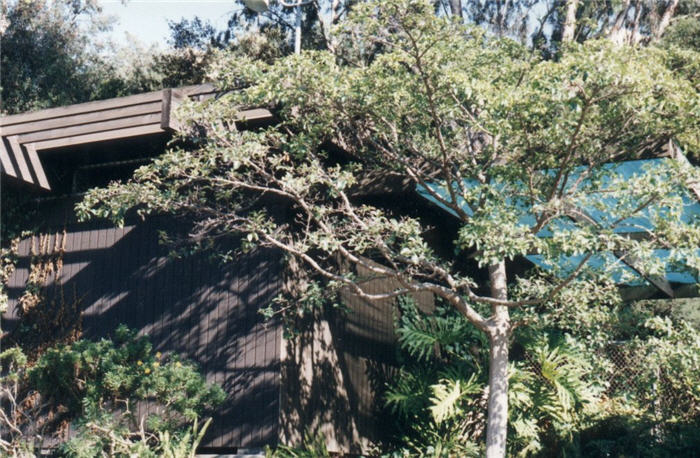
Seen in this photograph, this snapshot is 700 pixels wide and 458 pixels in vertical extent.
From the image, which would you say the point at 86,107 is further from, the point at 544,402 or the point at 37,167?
the point at 544,402

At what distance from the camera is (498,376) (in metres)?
7.04

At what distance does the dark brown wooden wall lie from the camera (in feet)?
25.3

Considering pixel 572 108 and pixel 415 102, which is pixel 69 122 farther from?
pixel 572 108

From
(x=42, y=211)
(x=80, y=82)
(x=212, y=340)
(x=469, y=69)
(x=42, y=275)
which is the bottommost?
(x=212, y=340)

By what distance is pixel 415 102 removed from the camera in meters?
6.94

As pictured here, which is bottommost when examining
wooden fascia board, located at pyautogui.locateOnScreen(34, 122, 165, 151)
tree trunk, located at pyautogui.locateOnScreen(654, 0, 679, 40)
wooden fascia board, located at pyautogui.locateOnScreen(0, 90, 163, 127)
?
wooden fascia board, located at pyautogui.locateOnScreen(34, 122, 165, 151)

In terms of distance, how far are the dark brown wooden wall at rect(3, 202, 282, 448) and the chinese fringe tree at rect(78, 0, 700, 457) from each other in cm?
70

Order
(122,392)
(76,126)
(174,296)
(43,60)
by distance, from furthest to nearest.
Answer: (43,60) < (76,126) < (174,296) < (122,392)

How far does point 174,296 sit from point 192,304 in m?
0.26

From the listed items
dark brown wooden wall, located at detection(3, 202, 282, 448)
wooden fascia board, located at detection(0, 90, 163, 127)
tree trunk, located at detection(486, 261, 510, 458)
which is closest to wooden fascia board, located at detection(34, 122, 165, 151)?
wooden fascia board, located at detection(0, 90, 163, 127)

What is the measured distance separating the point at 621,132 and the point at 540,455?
359 centimetres

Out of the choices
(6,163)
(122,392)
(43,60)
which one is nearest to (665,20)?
(6,163)

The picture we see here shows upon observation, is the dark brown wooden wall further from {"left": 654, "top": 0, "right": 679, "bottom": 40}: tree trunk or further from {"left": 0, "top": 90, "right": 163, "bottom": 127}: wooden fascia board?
{"left": 654, "top": 0, "right": 679, "bottom": 40}: tree trunk

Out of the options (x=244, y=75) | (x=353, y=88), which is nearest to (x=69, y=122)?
(x=244, y=75)
